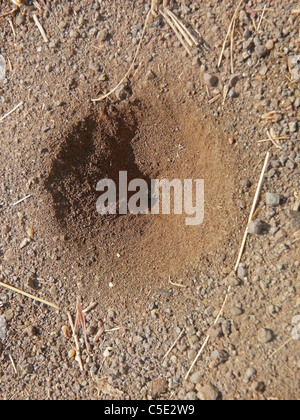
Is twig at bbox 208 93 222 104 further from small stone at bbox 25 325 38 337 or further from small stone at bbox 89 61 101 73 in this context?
small stone at bbox 25 325 38 337

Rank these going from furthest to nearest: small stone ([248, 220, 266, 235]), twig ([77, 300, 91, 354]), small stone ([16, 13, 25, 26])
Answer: small stone ([16, 13, 25, 26])
twig ([77, 300, 91, 354])
small stone ([248, 220, 266, 235])

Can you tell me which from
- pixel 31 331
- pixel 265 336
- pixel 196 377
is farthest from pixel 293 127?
pixel 31 331

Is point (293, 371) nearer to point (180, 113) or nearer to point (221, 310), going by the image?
point (221, 310)

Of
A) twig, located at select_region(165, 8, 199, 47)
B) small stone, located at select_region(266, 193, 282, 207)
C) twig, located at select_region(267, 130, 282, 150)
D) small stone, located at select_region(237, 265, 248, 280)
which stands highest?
twig, located at select_region(165, 8, 199, 47)

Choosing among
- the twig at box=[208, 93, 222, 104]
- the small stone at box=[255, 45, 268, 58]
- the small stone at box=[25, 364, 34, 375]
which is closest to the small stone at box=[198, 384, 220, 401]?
the small stone at box=[25, 364, 34, 375]

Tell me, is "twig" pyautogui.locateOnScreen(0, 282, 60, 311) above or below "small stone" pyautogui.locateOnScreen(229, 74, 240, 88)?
below

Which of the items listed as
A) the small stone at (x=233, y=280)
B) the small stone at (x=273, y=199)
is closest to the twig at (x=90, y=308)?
the small stone at (x=233, y=280)

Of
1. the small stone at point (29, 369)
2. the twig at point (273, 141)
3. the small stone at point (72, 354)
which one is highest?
the twig at point (273, 141)

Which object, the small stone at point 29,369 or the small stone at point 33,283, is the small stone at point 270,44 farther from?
the small stone at point 29,369
